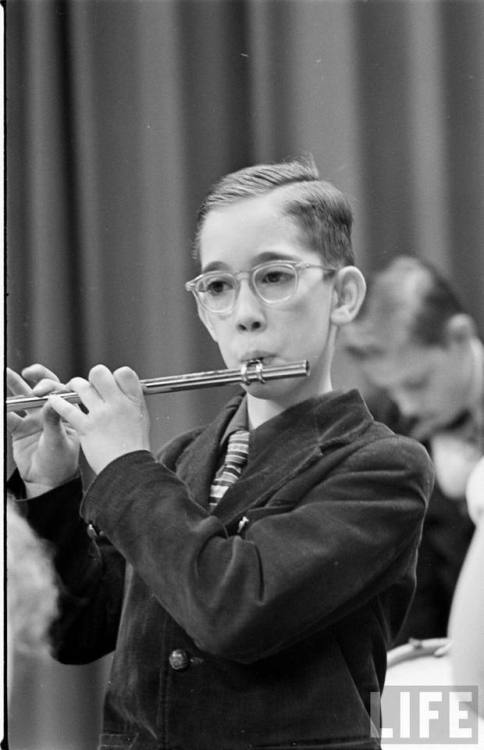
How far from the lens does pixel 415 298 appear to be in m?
0.81

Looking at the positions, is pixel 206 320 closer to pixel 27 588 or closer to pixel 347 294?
pixel 347 294

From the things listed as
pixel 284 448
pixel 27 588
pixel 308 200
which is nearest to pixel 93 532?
pixel 27 588

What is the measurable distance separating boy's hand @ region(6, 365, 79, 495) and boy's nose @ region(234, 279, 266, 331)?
0.18 m

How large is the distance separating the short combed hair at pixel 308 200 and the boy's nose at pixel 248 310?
0.22 ft

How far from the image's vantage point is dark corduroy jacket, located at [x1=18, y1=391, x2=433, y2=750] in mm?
701

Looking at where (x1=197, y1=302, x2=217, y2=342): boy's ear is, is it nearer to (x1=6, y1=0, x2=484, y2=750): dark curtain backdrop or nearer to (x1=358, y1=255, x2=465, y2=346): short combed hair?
(x1=6, y1=0, x2=484, y2=750): dark curtain backdrop

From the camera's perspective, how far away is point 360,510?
72 centimetres

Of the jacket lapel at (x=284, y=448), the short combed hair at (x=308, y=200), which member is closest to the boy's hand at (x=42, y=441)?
the jacket lapel at (x=284, y=448)

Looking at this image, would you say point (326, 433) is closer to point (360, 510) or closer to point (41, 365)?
point (360, 510)

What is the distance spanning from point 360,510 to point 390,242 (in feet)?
0.77

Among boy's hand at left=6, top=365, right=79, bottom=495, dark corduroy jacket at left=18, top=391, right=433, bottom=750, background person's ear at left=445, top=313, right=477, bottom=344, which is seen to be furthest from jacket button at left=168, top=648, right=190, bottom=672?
background person's ear at left=445, top=313, right=477, bottom=344

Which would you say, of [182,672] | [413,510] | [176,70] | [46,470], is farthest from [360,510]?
[176,70]

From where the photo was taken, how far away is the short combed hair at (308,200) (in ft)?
2.64

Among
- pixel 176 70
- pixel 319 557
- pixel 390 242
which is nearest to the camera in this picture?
pixel 319 557
